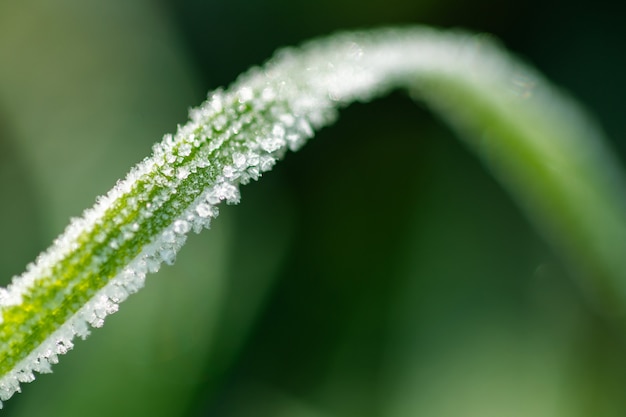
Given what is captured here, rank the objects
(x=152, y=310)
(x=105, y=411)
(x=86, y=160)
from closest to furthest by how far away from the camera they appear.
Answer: (x=105, y=411), (x=152, y=310), (x=86, y=160)

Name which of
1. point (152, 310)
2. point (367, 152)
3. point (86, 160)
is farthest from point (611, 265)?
point (86, 160)

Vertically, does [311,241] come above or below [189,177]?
above

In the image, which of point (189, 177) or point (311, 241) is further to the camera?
point (311, 241)

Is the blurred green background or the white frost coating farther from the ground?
the blurred green background

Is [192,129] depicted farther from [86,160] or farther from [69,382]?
[86,160]

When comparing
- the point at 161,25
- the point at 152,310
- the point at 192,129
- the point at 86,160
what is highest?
the point at 161,25

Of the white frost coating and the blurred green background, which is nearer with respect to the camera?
the white frost coating

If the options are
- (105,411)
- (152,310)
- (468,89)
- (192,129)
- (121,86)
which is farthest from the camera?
(121,86)

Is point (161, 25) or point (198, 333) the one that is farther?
point (161, 25)
